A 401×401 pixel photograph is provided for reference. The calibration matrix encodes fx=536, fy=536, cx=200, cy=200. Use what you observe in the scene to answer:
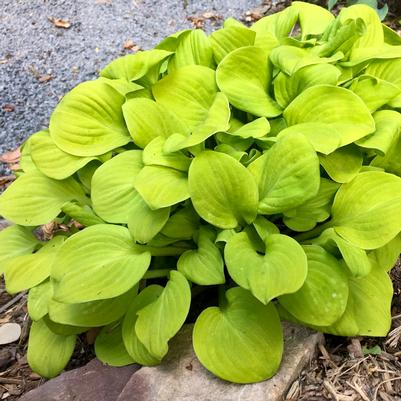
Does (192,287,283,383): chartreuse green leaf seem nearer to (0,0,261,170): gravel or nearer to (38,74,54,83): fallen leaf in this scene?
(0,0,261,170): gravel

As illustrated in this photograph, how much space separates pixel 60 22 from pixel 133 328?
3.02 metres

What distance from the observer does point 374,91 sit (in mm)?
1603

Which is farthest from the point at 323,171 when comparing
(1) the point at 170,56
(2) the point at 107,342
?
(2) the point at 107,342

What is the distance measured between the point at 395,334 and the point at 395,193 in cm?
45

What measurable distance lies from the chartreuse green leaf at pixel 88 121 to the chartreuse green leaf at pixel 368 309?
0.81 metres

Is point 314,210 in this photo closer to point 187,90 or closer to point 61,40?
point 187,90

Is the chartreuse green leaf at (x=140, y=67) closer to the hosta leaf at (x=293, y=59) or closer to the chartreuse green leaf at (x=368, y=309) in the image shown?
the hosta leaf at (x=293, y=59)

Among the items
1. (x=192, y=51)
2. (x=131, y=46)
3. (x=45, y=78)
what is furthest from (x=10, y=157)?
(x=192, y=51)

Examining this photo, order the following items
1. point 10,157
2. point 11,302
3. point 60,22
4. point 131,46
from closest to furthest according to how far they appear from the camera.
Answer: point 11,302 < point 10,157 < point 131,46 < point 60,22

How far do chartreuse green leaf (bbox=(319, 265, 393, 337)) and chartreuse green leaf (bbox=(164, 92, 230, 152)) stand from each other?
56cm

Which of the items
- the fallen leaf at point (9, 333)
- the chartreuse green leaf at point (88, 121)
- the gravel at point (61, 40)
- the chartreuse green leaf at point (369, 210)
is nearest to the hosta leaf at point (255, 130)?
the chartreuse green leaf at point (369, 210)

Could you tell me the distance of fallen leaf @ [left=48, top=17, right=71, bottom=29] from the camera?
12.6ft

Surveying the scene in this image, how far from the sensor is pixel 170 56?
5.89 ft

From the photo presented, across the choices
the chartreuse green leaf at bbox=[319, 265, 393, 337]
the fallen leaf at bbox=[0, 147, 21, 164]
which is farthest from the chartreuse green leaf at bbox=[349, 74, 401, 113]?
the fallen leaf at bbox=[0, 147, 21, 164]
